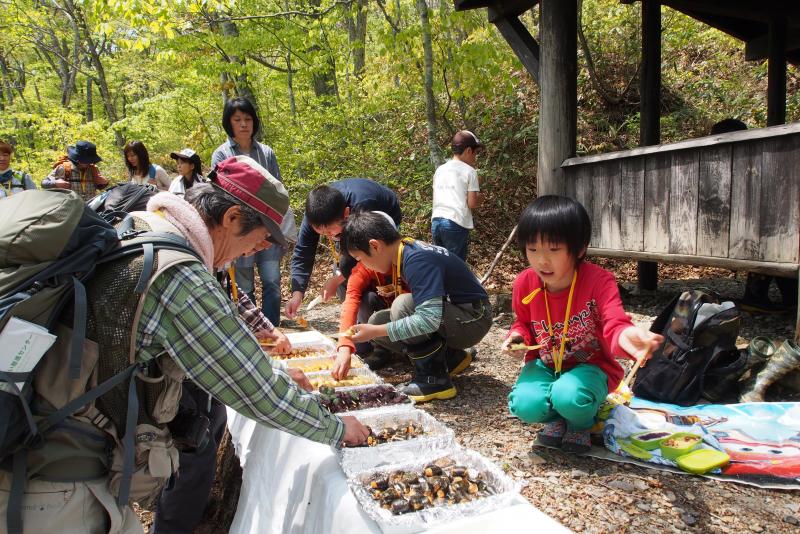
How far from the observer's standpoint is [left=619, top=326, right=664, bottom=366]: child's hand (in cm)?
189

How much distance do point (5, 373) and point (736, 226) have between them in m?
4.22

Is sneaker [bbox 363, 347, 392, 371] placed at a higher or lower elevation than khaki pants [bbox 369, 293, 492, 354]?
lower

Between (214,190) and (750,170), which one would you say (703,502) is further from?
(750,170)

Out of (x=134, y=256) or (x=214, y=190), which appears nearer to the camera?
(x=134, y=256)

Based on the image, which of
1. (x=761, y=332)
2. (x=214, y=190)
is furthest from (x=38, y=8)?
(x=761, y=332)

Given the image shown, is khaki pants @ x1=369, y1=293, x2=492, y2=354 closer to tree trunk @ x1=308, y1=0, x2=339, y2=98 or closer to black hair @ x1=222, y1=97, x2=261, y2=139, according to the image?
black hair @ x1=222, y1=97, x2=261, y2=139

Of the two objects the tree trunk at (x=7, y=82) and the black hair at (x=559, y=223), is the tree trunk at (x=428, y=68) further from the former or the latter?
the tree trunk at (x=7, y=82)

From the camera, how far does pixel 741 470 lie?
7.23ft

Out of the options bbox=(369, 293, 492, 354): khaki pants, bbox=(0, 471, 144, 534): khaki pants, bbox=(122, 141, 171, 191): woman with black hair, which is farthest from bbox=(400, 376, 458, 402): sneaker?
bbox=(122, 141, 171, 191): woman with black hair

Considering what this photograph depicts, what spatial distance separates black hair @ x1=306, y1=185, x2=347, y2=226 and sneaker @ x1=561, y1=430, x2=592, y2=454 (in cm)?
200

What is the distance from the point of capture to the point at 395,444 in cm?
194

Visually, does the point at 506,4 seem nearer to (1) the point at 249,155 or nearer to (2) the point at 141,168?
(1) the point at 249,155

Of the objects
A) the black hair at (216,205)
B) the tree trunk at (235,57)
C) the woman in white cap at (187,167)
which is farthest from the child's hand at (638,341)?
the tree trunk at (235,57)

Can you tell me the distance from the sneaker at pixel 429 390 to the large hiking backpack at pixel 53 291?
2.04m
